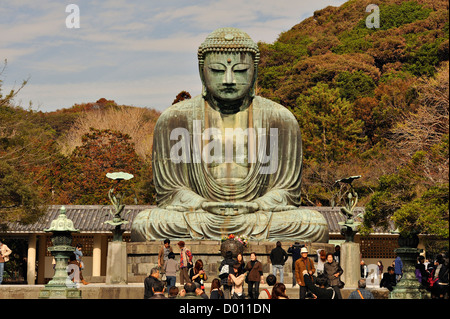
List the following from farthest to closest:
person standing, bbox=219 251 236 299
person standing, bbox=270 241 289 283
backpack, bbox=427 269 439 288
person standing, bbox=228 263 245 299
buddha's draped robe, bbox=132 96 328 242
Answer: buddha's draped robe, bbox=132 96 328 242
person standing, bbox=270 241 289 283
backpack, bbox=427 269 439 288
person standing, bbox=219 251 236 299
person standing, bbox=228 263 245 299

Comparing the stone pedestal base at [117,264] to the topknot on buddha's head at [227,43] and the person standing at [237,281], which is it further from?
Answer: the topknot on buddha's head at [227,43]

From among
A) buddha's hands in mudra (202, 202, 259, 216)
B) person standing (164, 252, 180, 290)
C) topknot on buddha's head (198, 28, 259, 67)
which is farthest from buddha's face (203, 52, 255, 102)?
person standing (164, 252, 180, 290)

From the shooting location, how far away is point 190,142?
1973cm

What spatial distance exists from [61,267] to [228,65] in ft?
20.1

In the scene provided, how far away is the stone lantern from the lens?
14620 millimetres

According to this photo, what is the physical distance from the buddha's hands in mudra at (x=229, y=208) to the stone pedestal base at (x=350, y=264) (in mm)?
1961

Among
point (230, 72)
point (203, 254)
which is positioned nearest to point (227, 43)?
point (230, 72)

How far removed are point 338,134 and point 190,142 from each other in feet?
62.2

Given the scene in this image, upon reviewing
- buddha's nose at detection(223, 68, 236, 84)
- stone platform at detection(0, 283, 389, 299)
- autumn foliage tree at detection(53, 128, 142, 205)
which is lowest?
stone platform at detection(0, 283, 389, 299)

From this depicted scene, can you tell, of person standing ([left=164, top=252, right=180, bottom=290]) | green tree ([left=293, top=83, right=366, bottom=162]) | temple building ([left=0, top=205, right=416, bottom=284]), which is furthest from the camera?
green tree ([left=293, top=83, right=366, bottom=162])

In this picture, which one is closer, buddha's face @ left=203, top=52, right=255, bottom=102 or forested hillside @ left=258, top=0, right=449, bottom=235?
buddha's face @ left=203, top=52, right=255, bottom=102

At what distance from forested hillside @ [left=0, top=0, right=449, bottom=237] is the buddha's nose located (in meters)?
3.80

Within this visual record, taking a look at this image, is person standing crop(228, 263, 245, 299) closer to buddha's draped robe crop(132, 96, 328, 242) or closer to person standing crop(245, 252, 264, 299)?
person standing crop(245, 252, 264, 299)
